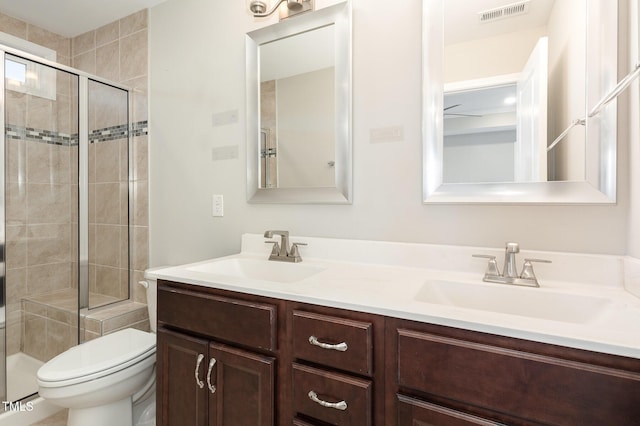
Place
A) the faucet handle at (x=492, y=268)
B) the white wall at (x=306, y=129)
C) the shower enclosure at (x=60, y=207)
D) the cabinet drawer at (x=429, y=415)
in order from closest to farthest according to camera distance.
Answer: the cabinet drawer at (x=429, y=415) → the faucet handle at (x=492, y=268) → the white wall at (x=306, y=129) → the shower enclosure at (x=60, y=207)

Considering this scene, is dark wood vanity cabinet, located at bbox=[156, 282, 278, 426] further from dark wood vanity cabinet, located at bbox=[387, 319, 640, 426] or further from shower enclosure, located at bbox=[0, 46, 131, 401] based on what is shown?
shower enclosure, located at bbox=[0, 46, 131, 401]

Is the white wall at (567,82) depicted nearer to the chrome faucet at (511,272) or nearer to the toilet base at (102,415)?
the chrome faucet at (511,272)

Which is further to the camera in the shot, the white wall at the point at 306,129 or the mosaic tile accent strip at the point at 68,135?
the mosaic tile accent strip at the point at 68,135

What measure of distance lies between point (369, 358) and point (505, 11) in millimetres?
1281

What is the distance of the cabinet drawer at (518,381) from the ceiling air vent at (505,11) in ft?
3.75

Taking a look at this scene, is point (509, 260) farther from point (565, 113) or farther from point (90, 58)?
point (90, 58)

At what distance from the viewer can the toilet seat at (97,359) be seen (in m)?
1.26

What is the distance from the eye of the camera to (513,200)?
3.69 feet

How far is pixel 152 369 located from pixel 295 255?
88 centimetres

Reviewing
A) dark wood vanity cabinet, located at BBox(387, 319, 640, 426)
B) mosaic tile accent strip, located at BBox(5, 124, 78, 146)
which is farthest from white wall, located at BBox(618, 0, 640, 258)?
mosaic tile accent strip, located at BBox(5, 124, 78, 146)

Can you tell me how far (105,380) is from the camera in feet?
4.29

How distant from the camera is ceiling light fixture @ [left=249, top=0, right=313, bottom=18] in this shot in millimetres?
1511

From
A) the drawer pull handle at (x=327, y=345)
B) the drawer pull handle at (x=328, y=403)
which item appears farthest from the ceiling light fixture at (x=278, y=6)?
the drawer pull handle at (x=328, y=403)

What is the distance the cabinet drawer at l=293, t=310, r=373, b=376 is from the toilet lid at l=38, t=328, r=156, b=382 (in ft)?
3.01
